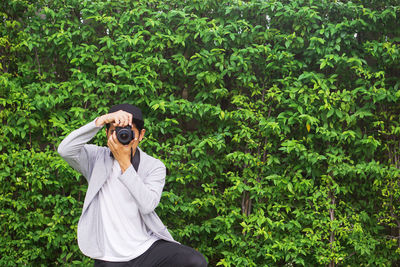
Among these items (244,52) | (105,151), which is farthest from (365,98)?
(105,151)

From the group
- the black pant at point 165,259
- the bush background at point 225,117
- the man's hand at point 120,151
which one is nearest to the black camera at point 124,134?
the man's hand at point 120,151

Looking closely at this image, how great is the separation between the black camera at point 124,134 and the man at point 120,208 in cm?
3

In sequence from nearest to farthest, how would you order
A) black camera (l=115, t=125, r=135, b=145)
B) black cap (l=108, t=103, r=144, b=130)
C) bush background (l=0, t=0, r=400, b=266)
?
black camera (l=115, t=125, r=135, b=145) → black cap (l=108, t=103, r=144, b=130) → bush background (l=0, t=0, r=400, b=266)

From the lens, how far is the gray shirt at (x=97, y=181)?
8.05 feet

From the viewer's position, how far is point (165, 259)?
2.51 m

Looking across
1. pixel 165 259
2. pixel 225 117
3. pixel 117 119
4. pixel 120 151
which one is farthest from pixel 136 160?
pixel 225 117

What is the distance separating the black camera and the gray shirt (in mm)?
157

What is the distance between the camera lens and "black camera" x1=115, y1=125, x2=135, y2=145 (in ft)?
7.99

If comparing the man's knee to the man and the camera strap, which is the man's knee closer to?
the man

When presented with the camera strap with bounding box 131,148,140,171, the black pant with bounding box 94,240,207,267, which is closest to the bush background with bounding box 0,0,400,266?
the camera strap with bounding box 131,148,140,171

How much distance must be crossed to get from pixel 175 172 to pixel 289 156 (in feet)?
3.90

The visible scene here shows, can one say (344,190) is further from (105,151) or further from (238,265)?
(105,151)

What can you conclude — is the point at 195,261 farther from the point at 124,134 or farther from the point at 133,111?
the point at 133,111

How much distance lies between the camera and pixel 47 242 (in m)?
3.85
